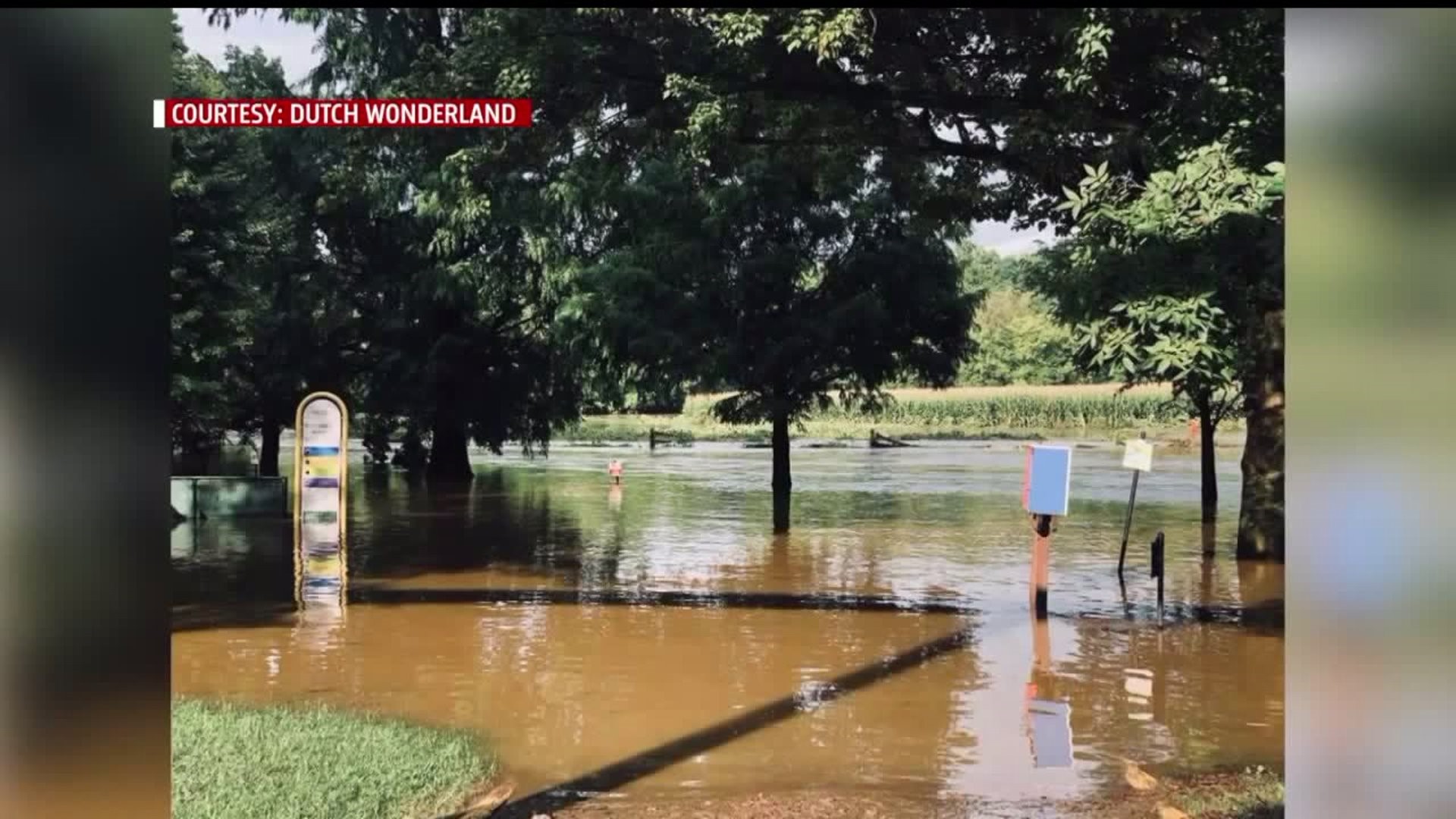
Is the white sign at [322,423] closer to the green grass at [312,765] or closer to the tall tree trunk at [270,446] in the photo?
the green grass at [312,765]

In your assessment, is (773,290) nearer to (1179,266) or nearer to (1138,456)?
(1138,456)

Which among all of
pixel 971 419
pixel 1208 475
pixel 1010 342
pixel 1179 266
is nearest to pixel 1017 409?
pixel 971 419

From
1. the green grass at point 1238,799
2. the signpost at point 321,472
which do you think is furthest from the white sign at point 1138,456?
the signpost at point 321,472

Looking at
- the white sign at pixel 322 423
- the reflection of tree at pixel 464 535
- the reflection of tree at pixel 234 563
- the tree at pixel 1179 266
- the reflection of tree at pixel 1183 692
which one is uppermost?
the tree at pixel 1179 266

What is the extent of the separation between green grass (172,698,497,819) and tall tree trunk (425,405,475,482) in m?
22.6

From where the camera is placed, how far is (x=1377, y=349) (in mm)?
3590

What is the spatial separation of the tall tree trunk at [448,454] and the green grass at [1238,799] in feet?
82.9

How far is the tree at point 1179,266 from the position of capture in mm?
9281

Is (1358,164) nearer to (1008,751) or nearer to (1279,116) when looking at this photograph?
(1008,751)

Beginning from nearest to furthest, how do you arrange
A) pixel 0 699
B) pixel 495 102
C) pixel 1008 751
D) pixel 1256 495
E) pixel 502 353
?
pixel 0 699 → pixel 1008 751 → pixel 495 102 → pixel 1256 495 → pixel 502 353

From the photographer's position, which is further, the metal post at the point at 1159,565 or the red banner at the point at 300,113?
the metal post at the point at 1159,565

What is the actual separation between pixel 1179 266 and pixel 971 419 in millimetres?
41324

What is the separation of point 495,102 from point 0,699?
8437 mm

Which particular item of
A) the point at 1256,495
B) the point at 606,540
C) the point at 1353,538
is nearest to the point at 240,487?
the point at 606,540
